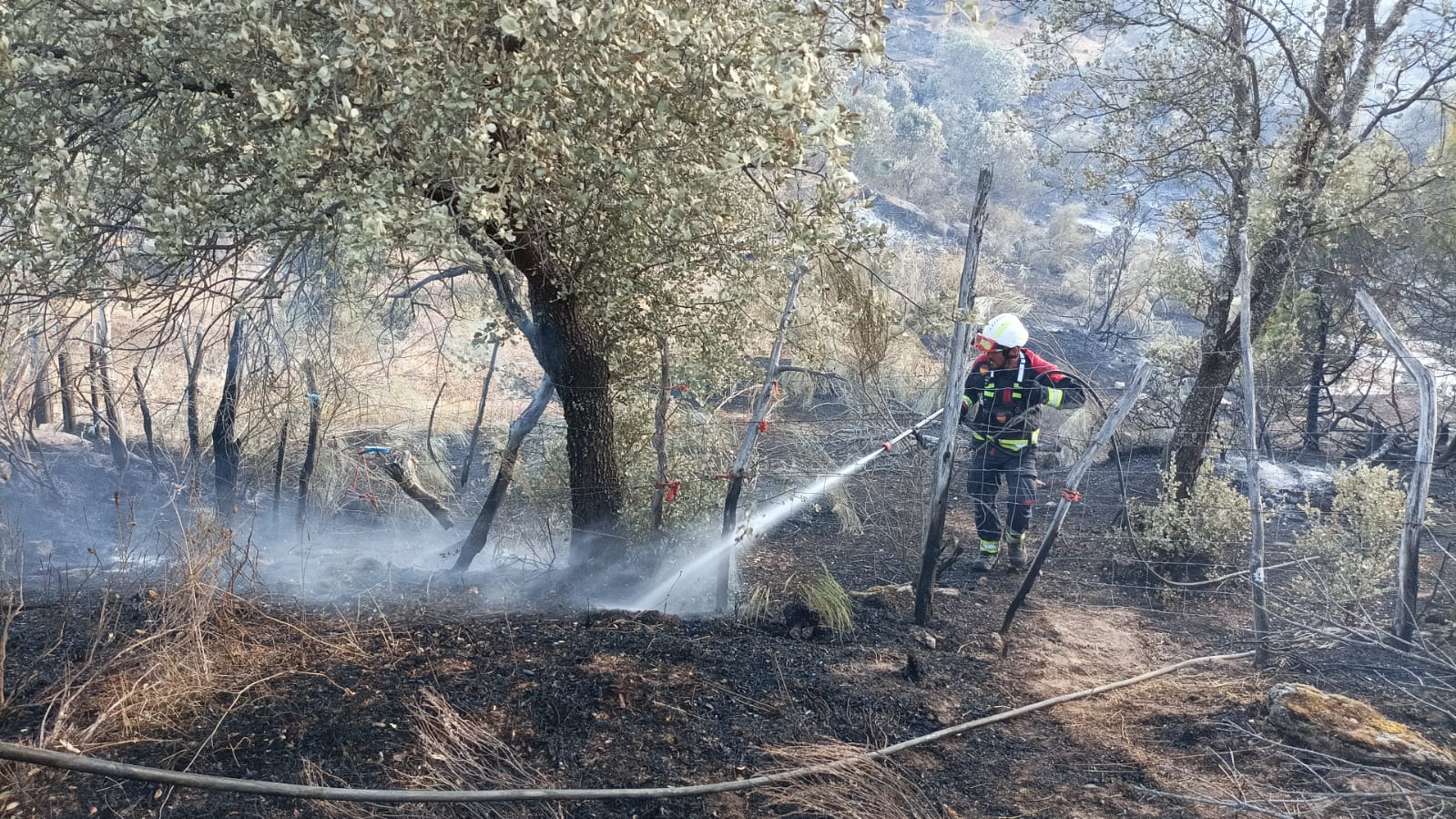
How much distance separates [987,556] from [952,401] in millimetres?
2565

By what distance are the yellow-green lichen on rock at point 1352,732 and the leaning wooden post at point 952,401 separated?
202 centimetres

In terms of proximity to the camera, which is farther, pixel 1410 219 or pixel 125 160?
pixel 1410 219

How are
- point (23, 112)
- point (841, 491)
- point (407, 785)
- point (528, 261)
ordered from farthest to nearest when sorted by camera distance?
point (841, 491), point (528, 261), point (23, 112), point (407, 785)

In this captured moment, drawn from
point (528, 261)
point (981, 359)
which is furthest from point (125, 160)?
point (981, 359)

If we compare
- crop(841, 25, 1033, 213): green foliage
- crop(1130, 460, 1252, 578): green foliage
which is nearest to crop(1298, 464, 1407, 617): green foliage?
crop(1130, 460, 1252, 578): green foliage

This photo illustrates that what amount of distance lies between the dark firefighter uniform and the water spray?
0.46m

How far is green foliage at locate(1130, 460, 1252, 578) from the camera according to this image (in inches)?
276

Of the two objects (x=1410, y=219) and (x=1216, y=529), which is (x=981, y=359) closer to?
(x=1216, y=529)

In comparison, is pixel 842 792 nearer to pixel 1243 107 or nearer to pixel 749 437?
pixel 749 437

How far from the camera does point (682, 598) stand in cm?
671

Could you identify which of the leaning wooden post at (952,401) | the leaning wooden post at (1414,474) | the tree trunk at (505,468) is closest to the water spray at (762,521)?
the leaning wooden post at (952,401)

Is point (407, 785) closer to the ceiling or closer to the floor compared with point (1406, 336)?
closer to the floor

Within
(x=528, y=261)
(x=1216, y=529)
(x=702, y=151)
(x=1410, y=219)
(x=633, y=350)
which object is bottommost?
(x=1216, y=529)

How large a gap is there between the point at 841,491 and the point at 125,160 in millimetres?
6393
